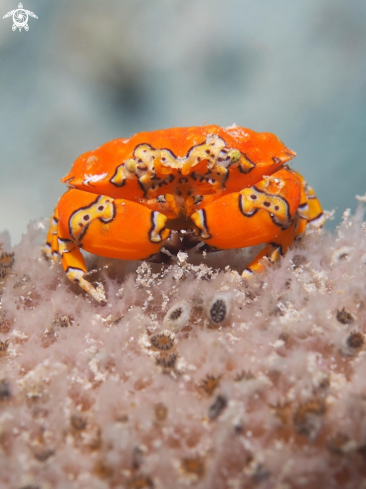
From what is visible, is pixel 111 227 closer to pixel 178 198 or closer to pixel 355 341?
pixel 178 198

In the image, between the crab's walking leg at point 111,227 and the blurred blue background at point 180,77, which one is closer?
the crab's walking leg at point 111,227

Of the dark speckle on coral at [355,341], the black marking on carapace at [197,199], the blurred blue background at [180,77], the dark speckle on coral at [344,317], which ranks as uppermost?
the blurred blue background at [180,77]

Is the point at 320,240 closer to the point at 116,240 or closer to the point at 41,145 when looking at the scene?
the point at 116,240

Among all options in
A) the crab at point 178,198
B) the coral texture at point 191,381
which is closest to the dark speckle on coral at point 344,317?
the coral texture at point 191,381

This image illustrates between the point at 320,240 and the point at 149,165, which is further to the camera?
the point at 320,240

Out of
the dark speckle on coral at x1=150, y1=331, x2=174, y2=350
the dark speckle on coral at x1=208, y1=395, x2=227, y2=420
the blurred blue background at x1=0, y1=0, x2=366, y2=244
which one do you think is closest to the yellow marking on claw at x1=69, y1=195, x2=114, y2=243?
the dark speckle on coral at x1=150, y1=331, x2=174, y2=350

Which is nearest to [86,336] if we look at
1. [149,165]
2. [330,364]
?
[149,165]

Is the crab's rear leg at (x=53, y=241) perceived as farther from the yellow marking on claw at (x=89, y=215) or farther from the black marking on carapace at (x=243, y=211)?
the black marking on carapace at (x=243, y=211)

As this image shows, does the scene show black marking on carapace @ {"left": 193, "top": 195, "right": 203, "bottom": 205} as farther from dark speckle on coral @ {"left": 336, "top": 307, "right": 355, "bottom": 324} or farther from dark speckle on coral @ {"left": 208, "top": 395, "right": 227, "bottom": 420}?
dark speckle on coral @ {"left": 208, "top": 395, "right": 227, "bottom": 420}
